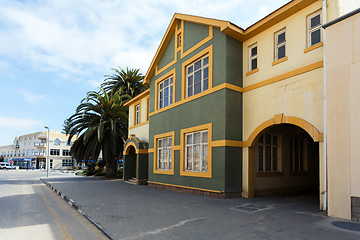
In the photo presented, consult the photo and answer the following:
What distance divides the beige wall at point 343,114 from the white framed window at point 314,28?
6.25 ft

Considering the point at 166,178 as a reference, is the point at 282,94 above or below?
above

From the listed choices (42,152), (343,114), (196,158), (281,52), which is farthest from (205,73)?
(42,152)

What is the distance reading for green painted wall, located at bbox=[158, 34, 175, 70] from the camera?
57.9 ft

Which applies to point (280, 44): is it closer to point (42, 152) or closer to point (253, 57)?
point (253, 57)

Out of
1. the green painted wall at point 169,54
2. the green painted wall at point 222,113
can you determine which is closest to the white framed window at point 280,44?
the green painted wall at point 222,113

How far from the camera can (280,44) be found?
1161cm

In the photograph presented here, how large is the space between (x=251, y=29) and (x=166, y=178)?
9.57m

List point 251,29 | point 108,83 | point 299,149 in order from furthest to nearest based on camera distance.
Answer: point 108,83 < point 299,149 < point 251,29

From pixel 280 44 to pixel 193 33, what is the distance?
549 cm

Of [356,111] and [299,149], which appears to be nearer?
[356,111]

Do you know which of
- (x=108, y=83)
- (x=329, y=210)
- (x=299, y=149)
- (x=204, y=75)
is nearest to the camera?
(x=329, y=210)

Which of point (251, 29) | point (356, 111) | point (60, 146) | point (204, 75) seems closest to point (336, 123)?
point (356, 111)

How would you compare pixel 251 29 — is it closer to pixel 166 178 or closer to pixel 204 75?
pixel 204 75

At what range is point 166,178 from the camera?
1673cm
